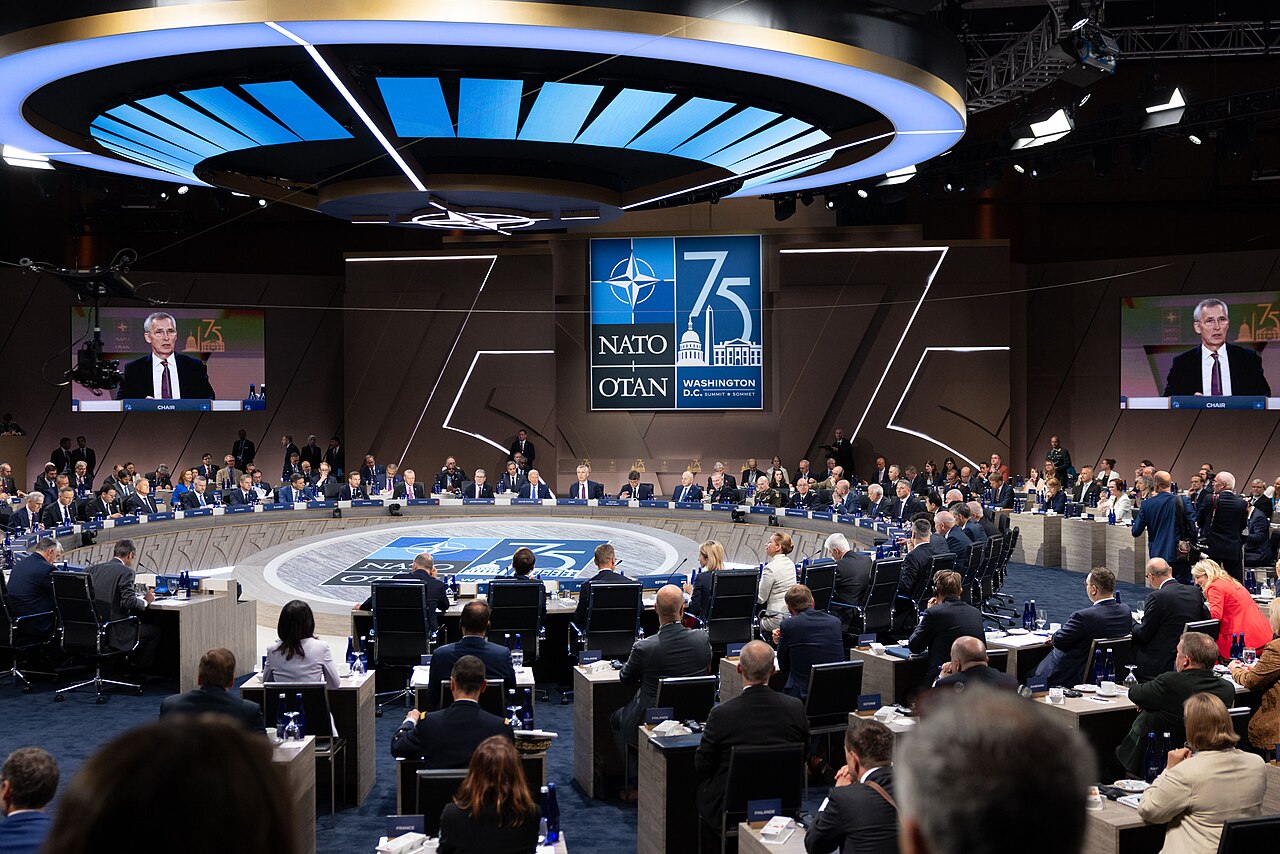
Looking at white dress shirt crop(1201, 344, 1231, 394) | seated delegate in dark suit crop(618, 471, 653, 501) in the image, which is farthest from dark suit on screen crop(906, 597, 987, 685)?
white dress shirt crop(1201, 344, 1231, 394)

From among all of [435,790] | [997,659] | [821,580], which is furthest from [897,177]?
[435,790]

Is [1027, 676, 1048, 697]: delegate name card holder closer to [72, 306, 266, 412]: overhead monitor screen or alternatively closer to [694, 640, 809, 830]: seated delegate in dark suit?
[694, 640, 809, 830]: seated delegate in dark suit

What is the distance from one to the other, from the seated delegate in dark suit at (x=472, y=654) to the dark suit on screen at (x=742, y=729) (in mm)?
1429

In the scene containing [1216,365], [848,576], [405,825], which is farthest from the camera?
[1216,365]

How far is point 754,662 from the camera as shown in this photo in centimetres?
458

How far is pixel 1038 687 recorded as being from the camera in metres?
5.86

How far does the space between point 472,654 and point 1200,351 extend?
15138 millimetres

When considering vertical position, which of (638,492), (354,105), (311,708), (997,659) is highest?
(354,105)

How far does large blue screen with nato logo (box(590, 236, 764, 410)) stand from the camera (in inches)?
739

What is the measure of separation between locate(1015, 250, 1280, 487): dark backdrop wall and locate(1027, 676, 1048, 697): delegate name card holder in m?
13.1

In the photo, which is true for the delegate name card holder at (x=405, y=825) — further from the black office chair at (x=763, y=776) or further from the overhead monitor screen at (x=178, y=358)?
the overhead monitor screen at (x=178, y=358)

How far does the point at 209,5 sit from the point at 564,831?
5.00m

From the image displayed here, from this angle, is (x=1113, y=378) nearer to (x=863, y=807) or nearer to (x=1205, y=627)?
(x=1205, y=627)

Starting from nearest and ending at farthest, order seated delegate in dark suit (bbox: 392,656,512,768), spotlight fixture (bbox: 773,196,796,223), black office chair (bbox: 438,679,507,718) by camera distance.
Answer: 1. seated delegate in dark suit (bbox: 392,656,512,768)
2. black office chair (bbox: 438,679,507,718)
3. spotlight fixture (bbox: 773,196,796,223)
